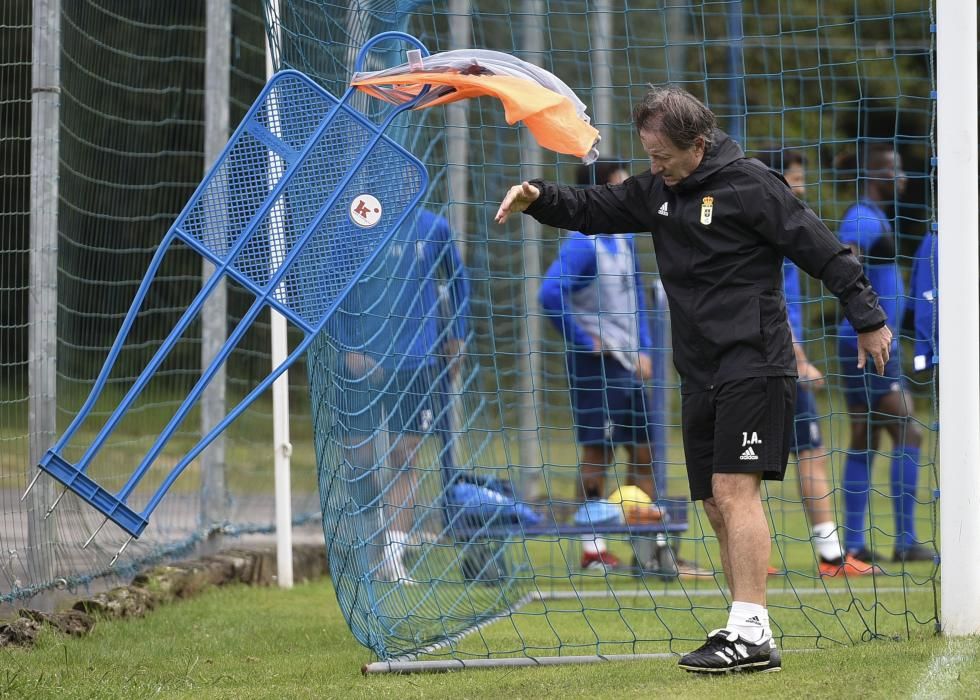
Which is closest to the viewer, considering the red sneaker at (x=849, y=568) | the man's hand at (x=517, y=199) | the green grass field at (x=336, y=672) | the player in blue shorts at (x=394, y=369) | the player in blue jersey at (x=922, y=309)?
the green grass field at (x=336, y=672)

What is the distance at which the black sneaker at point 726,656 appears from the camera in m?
4.16

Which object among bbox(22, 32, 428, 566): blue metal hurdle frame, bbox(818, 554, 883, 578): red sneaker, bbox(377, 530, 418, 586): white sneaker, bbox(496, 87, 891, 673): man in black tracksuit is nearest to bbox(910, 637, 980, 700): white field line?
bbox(496, 87, 891, 673): man in black tracksuit

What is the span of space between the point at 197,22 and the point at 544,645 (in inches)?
159

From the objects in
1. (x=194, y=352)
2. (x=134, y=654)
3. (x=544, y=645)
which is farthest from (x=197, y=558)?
(x=544, y=645)

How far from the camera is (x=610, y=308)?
7906 millimetres

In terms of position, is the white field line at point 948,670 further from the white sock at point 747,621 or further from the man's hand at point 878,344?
the man's hand at point 878,344

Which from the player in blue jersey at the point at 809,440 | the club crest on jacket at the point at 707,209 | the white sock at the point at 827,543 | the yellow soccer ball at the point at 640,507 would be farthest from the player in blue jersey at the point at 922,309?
the club crest on jacket at the point at 707,209

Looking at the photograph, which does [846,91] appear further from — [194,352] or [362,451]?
[362,451]

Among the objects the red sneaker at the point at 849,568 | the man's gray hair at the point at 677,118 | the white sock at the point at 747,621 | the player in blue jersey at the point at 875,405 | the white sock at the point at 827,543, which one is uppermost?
the man's gray hair at the point at 677,118

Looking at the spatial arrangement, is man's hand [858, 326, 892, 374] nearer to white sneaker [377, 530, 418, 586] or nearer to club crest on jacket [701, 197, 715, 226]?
club crest on jacket [701, 197, 715, 226]

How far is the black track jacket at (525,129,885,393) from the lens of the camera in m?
4.19

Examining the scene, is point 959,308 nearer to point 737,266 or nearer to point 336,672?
point 737,266

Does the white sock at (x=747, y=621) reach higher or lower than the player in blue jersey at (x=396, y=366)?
lower

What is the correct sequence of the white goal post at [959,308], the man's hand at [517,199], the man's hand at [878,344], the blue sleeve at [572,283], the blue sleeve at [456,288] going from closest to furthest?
the man's hand at [878,344] → the man's hand at [517,199] → the white goal post at [959,308] → the blue sleeve at [456,288] → the blue sleeve at [572,283]
